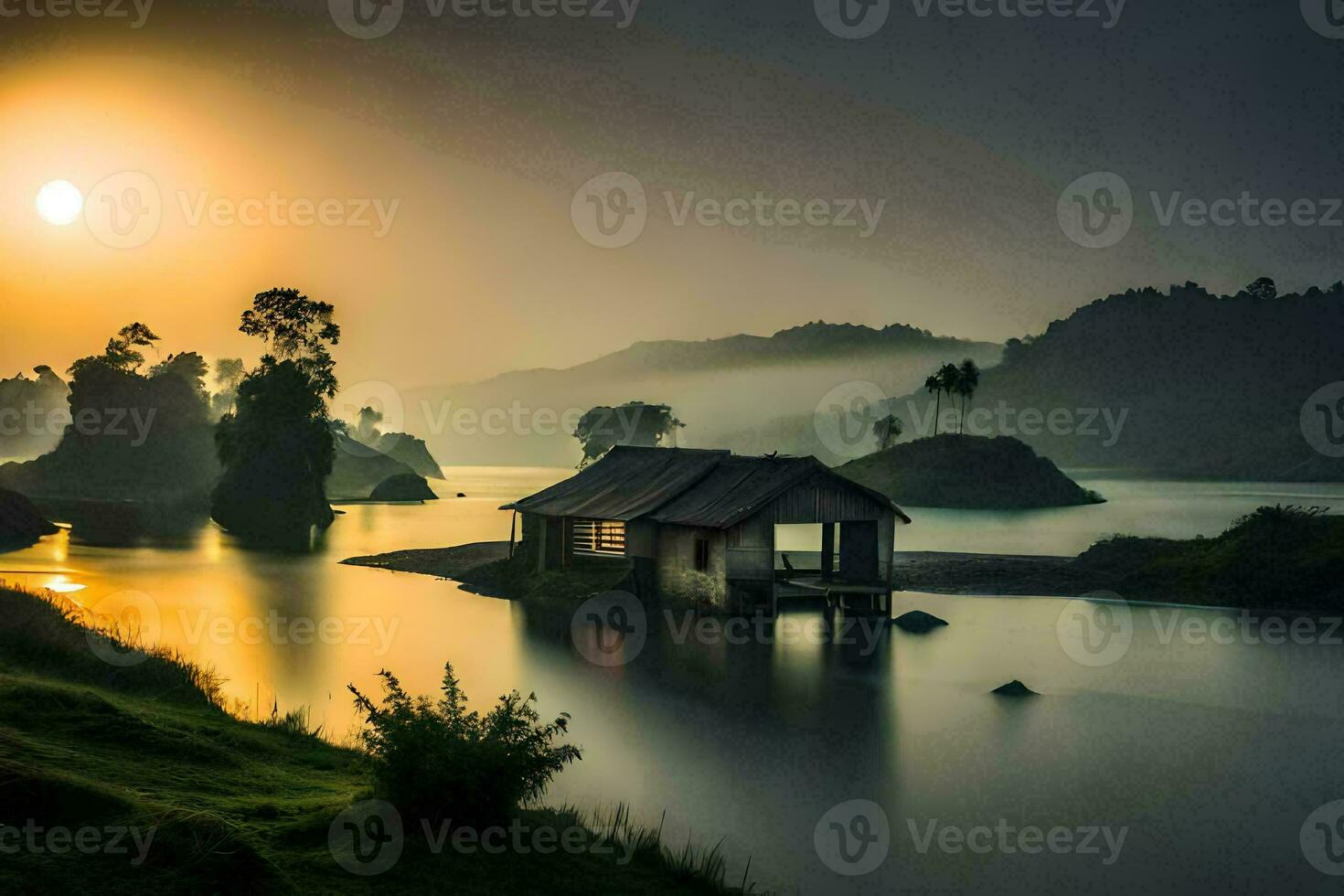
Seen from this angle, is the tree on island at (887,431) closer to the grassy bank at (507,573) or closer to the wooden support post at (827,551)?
the grassy bank at (507,573)

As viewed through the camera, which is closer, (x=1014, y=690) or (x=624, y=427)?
(x=1014, y=690)

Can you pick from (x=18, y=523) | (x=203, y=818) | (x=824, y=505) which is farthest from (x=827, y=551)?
(x=18, y=523)

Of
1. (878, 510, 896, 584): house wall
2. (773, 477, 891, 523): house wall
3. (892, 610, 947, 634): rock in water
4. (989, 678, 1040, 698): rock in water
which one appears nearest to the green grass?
(892, 610, 947, 634): rock in water

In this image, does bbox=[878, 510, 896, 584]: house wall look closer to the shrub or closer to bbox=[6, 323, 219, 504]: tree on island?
the shrub

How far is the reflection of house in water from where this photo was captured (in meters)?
35.4

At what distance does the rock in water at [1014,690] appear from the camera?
28.5 metres

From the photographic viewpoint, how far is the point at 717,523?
113ft

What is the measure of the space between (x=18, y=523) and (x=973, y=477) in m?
99.0

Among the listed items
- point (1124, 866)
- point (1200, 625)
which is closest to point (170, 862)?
point (1124, 866)

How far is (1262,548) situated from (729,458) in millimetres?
20750

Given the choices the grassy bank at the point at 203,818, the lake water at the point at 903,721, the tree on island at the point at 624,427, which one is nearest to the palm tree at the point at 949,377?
the tree on island at the point at 624,427

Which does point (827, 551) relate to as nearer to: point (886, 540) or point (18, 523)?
point (886, 540)

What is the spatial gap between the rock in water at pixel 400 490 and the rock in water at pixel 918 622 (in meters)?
125

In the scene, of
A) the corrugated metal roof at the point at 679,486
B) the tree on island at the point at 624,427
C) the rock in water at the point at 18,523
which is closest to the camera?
the corrugated metal roof at the point at 679,486
